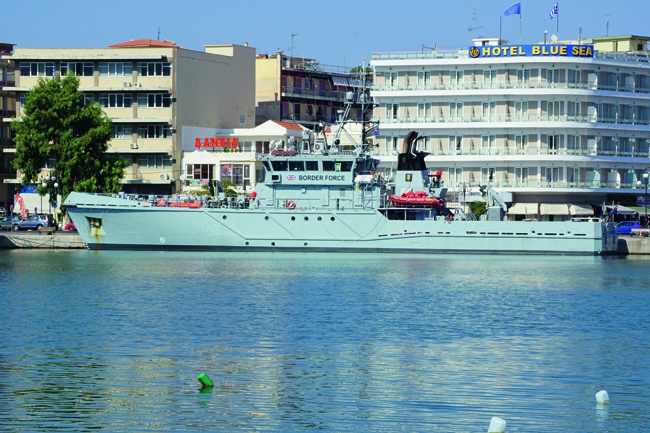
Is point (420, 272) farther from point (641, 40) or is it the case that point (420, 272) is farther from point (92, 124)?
point (641, 40)

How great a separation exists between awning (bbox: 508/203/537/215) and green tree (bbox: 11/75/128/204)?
28.0 metres

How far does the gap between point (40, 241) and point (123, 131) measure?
25532 mm

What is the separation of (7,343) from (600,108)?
218 ft

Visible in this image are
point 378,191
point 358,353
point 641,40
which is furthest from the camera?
point 641,40

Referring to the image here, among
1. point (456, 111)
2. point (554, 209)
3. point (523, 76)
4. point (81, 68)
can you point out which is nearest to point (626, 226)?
point (554, 209)

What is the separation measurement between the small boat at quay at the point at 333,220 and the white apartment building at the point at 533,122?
1920 cm

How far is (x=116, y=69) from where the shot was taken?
9769cm

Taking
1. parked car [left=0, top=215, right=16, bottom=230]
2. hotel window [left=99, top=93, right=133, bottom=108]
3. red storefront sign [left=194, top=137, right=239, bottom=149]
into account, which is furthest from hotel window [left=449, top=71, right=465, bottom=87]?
parked car [left=0, top=215, right=16, bottom=230]

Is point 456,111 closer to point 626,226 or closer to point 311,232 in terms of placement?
point 626,226

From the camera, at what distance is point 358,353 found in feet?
103

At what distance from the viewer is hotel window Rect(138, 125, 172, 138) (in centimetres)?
9812

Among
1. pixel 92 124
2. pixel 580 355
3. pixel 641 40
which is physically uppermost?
pixel 641 40

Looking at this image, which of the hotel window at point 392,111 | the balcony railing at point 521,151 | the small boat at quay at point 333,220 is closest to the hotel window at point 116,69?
the hotel window at point 392,111

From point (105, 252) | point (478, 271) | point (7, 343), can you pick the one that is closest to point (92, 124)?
point (105, 252)
